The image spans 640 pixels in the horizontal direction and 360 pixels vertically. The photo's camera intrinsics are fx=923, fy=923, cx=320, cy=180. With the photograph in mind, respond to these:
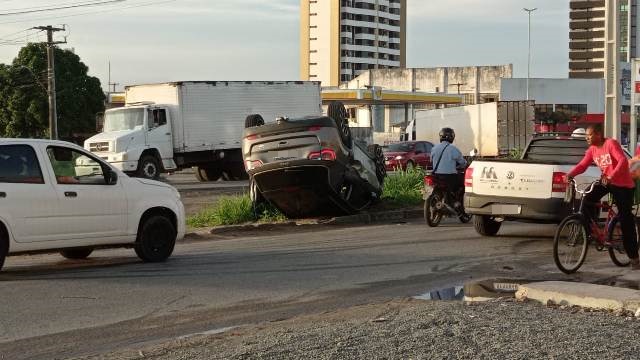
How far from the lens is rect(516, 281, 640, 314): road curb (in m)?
7.98

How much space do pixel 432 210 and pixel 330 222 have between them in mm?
2345

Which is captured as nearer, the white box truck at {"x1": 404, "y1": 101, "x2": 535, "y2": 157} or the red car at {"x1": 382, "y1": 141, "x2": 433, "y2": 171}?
the red car at {"x1": 382, "y1": 141, "x2": 433, "y2": 171}

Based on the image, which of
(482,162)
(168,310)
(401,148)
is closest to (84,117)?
(401,148)

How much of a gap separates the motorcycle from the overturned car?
159 cm

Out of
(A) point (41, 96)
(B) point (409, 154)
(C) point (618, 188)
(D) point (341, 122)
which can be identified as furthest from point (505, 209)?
(A) point (41, 96)

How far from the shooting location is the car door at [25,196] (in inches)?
410

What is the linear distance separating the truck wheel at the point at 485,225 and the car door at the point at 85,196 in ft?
19.4

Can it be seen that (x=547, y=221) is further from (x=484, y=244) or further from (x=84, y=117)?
(x=84, y=117)

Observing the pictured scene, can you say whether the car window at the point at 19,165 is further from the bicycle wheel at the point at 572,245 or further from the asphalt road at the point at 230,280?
the bicycle wheel at the point at 572,245

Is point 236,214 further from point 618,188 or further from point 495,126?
point 495,126

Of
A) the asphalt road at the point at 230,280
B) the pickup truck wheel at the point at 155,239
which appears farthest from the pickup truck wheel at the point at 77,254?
the pickup truck wheel at the point at 155,239

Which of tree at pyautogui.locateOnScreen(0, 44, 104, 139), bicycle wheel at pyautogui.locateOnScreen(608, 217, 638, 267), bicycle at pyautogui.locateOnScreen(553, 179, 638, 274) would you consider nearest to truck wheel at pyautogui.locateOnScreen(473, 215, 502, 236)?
bicycle wheel at pyautogui.locateOnScreen(608, 217, 638, 267)

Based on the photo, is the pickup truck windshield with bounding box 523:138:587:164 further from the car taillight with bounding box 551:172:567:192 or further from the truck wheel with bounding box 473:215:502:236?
the car taillight with bounding box 551:172:567:192

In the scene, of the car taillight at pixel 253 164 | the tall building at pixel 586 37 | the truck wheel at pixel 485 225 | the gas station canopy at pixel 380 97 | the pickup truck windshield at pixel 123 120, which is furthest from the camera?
the tall building at pixel 586 37
